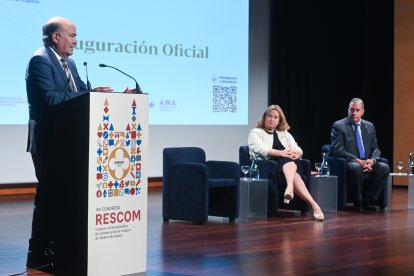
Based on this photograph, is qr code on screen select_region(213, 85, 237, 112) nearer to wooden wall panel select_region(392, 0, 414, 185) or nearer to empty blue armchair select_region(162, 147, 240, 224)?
wooden wall panel select_region(392, 0, 414, 185)

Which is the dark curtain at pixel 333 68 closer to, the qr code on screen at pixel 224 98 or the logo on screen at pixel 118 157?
the qr code on screen at pixel 224 98

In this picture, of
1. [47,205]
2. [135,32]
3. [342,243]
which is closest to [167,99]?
[135,32]

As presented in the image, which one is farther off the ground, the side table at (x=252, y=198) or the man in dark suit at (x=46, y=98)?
the man in dark suit at (x=46, y=98)

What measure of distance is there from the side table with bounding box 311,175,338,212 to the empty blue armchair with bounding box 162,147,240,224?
121 cm

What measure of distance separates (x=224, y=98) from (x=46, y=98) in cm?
653

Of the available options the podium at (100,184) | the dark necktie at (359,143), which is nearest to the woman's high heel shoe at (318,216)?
the dark necktie at (359,143)

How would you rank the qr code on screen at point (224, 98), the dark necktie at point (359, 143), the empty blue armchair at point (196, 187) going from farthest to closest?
1. the qr code on screen at point (224, 98)
2. the dark necktie at point (359, 143)
3. the empty blue armchair at point (196, 187)

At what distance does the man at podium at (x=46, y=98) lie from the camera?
477 centimetres

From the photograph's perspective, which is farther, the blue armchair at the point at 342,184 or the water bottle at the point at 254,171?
the blue armchair at the point at 342,184

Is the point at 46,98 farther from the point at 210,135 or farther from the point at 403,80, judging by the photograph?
the point at 403,80

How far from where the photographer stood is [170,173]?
7562 mm

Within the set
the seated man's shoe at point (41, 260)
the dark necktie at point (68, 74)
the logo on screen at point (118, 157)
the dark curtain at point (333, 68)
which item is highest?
the dark curtain at point (333, 68)

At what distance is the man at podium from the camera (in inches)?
188

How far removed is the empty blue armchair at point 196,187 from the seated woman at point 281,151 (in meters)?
0.57
